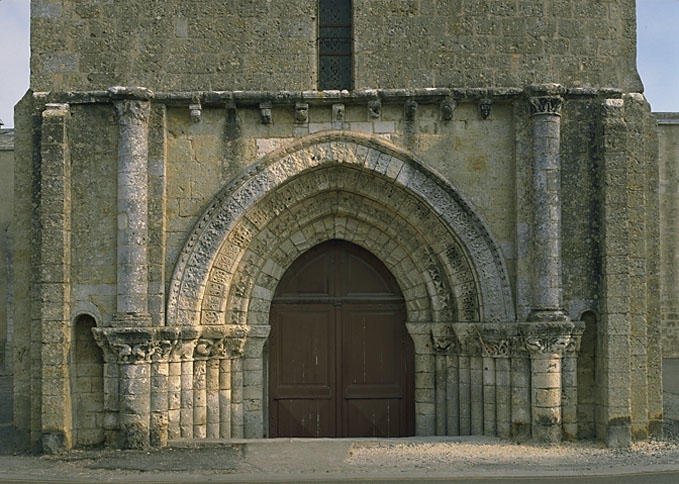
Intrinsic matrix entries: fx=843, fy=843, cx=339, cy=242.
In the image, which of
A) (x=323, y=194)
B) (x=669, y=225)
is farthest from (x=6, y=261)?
(x=669, y=225)

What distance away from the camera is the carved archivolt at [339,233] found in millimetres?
8875

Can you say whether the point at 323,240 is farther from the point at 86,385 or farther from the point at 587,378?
the point at 587,378

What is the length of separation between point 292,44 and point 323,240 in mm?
2204

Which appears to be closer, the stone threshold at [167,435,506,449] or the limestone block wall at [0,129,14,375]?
the stone threshold at [167,435,506,449]

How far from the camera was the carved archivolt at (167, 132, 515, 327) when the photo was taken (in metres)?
8.88

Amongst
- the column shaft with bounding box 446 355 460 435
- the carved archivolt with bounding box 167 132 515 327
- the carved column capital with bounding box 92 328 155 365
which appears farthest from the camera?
the column shaft with bounding box 446 355 460 435

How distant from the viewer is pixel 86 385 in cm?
886

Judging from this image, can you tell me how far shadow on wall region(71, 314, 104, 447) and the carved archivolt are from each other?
0.93 metres

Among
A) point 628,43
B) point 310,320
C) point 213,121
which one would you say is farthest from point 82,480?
point 628,43

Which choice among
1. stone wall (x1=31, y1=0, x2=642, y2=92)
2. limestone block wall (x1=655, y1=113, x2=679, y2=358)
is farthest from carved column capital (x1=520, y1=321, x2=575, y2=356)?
limestone block wall (x1=655, y1=113, x2=679, y2=358)

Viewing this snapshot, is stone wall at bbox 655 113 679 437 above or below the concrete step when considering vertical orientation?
above

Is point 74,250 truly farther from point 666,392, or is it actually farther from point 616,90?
point 666,392

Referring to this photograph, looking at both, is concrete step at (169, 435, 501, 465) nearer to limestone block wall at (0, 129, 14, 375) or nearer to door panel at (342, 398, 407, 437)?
door panel at (342, 398, 407, 437)

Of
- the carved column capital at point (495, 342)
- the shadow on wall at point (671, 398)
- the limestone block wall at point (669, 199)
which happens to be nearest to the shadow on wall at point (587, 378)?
the carved column capital at point (495, 342)
